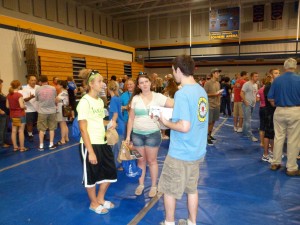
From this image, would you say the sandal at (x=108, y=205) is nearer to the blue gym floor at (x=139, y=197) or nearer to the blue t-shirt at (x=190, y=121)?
the blue gym floor at (x=139, y=197)

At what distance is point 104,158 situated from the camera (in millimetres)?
2820

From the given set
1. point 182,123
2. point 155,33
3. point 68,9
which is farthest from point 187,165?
point 155,33

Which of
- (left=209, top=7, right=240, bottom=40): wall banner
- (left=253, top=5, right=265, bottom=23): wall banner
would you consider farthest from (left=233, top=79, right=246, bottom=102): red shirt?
(left=253, top=5, right=265, bottom=23): wall banner

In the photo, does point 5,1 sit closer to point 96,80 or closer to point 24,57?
point 24,57

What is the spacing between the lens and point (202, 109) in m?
2.14

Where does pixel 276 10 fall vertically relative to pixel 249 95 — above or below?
above

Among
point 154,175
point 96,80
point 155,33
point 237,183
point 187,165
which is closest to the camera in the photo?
point 187,165

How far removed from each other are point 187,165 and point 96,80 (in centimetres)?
137

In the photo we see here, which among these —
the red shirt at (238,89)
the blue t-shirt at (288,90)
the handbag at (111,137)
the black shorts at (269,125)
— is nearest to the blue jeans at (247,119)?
the red shirt at (238,89)

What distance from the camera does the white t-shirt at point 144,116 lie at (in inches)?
124

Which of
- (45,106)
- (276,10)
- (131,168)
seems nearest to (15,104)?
(45,106)

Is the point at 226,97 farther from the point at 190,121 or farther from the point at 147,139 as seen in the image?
the point at 190,121

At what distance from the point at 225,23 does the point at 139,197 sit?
15.4 meters

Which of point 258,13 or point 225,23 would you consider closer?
point 225,23
